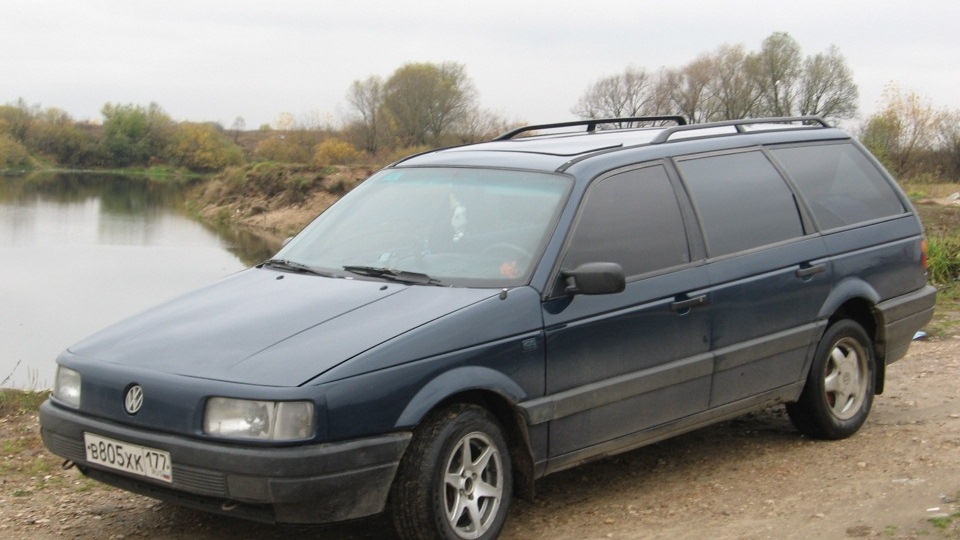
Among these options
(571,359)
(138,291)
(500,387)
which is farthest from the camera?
(138,291)

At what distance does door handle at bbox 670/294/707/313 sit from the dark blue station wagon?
1 cm

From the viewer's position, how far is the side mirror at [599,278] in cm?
491

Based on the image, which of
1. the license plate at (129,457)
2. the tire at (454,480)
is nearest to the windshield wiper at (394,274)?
the tire at (454,480)

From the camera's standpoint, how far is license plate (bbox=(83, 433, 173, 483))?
4348 mm

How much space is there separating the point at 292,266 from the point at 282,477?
1.66 metres

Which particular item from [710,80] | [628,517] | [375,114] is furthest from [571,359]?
[375,114]

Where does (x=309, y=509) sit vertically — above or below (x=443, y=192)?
below

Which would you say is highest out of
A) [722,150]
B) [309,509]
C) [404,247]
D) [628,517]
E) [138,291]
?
[722,150]

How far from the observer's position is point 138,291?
22953mm

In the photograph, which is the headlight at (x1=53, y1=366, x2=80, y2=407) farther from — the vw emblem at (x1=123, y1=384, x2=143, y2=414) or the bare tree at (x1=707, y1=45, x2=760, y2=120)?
the bare tree at (x1=707, y1=45, x2=760, y2=120)

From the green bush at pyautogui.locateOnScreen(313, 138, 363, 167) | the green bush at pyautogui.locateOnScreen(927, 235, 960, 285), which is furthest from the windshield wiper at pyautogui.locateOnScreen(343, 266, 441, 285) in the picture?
the green bush at pyautogui.locateOnScreen(313, 138, 363, 167)

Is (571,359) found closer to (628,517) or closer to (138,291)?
(628,517)

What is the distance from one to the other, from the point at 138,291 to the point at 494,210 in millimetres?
18740

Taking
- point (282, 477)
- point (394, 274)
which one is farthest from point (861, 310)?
point (282, 477)
